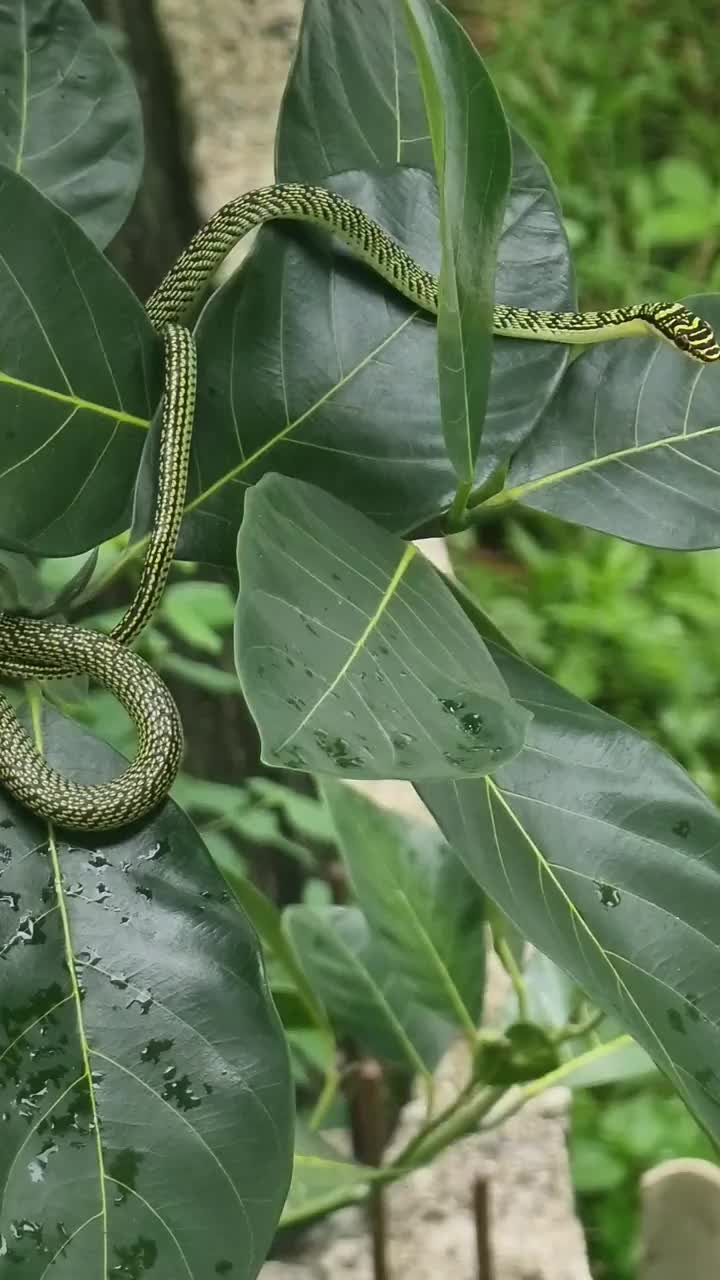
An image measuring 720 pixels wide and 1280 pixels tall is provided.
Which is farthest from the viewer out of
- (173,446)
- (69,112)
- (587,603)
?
(587,603)

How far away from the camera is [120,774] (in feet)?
1.50

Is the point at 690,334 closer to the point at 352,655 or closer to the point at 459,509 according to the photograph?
the point at 459,509

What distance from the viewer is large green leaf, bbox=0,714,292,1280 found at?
38 centimetres

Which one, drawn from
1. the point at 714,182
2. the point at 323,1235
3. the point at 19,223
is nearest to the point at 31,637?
the point at 19,223

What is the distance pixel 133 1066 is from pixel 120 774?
106mm

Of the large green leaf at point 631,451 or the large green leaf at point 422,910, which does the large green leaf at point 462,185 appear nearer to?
the large green leaf at point 631,451

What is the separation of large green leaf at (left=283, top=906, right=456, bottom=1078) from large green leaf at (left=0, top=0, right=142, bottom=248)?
0.45m

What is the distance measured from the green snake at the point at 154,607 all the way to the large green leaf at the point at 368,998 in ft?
1.11

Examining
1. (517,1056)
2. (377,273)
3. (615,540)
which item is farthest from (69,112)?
(615,540)

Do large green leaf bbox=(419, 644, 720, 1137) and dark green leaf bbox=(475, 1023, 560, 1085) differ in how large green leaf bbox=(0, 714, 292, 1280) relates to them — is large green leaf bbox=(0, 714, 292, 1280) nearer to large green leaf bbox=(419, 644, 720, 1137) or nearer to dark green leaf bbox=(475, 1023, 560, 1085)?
large green leaf bbox=(419, 644, 720, 1137)

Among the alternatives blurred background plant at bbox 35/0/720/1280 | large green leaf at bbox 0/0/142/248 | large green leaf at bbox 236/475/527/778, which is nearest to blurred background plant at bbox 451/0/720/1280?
blurred background plant at bbox 35/0/720/1280

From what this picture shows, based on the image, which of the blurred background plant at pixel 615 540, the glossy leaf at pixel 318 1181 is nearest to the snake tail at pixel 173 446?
the glossy leaf at pixel 318 1181

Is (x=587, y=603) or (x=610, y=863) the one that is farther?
(x=587, y=603)

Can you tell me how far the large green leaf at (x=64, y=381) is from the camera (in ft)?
1.29
